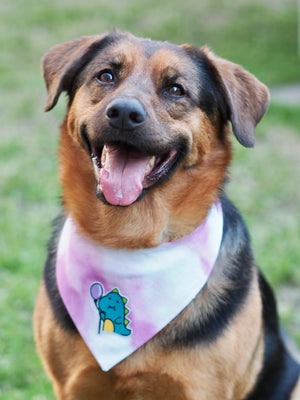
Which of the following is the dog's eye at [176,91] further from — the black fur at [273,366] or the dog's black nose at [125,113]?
the black fur at [273,366]

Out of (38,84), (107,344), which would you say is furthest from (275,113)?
(107,344)

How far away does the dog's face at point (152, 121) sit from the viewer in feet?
9.18

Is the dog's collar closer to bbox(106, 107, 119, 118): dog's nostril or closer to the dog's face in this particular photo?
the dog's face

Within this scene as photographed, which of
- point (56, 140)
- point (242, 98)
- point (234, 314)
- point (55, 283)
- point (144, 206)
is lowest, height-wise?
point (56, 140)

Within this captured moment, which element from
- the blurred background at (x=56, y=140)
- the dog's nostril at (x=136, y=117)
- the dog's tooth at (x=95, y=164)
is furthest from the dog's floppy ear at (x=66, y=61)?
the blurred background at (x=56, y=140)

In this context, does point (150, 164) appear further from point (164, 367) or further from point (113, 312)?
point (164, 367)

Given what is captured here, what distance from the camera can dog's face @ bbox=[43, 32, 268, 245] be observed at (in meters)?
2.80

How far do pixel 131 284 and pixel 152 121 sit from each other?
0.91 meters

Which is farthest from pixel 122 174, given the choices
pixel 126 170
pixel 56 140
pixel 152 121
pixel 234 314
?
pixel 56 140

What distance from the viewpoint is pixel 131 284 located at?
3102 mm

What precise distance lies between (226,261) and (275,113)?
5971 millimetres

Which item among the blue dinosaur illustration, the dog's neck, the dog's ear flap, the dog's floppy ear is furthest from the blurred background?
the dog's ear flap

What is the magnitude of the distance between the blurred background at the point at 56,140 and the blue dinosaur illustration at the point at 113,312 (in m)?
0.95

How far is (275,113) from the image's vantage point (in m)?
8.77
